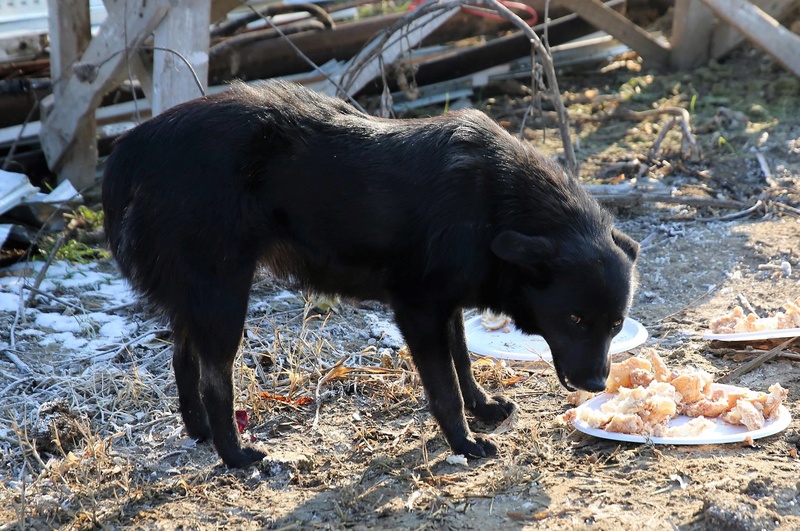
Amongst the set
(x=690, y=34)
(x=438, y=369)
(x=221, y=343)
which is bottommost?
(x=438, y=369)

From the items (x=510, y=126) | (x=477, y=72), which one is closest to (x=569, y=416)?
(x=510, y=126)

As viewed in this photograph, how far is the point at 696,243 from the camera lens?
6.52 m

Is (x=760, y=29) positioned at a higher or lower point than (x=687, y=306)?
higher

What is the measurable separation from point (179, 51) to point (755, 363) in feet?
12.9

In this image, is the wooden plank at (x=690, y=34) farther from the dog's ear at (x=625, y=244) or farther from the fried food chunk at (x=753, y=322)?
the dog's ear at (x=625, y=244)

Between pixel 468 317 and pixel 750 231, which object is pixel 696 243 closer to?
pixel 750 231

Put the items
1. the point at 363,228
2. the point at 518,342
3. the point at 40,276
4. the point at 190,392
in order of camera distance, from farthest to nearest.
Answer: the point at 40,276
the point at 518,342
the point at 190,392
the point at 363,228

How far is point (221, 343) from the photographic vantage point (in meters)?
3.93

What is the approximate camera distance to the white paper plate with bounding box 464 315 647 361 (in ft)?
16.5

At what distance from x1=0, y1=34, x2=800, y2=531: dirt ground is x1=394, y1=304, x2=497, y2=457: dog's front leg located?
98 millimetres

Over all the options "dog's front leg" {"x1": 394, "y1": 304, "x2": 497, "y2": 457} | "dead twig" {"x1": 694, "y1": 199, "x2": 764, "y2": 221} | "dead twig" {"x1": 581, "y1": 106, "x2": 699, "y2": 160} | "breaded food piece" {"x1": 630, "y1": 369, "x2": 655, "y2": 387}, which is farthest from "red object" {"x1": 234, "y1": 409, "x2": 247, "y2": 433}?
"dead twig" {"x1": 581, "y1": 106, "x2": 699, "y2": 160}

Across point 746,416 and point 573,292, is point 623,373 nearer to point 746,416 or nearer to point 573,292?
point 746,416

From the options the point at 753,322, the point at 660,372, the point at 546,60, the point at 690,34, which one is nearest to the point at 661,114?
the point at 690,34

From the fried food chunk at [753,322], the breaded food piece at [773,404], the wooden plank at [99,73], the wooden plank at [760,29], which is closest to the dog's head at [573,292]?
the breaded food piece at [773,404]
